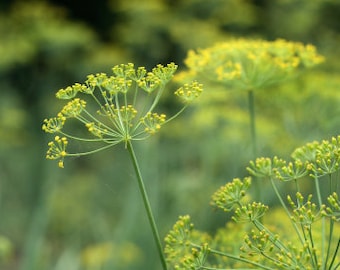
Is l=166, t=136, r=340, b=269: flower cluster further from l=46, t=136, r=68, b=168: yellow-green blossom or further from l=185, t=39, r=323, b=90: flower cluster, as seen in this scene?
l=185, t=39, r=323, b=90: flower cluster

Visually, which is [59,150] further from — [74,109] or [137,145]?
[137,145]

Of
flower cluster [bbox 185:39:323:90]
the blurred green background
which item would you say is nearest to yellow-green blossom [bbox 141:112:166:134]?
flower cluster [bbox 185:39:323:90]

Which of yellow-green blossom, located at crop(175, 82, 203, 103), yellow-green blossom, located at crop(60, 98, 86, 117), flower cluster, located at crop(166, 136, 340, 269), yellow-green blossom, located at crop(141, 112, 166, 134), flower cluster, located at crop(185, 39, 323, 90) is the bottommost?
flower cluster, located at crop(166, 136, 340, 269)

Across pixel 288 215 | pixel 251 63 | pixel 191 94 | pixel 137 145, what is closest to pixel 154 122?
pixel 191 94

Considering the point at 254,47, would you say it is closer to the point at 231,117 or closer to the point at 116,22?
the point at 231,117

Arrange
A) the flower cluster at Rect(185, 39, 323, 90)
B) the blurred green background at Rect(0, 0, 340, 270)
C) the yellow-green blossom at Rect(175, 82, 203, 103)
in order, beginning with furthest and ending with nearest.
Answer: the blurred green background at Rect(0, 0, 340, 270) < the flower cluster at Rect(185, 39, 323, 90) < the yellow-green blossom at Rect(175, 82, 203, 103)

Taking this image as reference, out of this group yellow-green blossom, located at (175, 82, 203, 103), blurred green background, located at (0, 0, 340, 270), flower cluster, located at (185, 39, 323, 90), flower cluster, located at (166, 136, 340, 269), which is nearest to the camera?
flower cluster, located at (166, 136, 340, 269)
